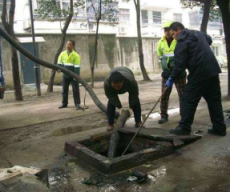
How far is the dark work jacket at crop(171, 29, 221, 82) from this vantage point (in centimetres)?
374

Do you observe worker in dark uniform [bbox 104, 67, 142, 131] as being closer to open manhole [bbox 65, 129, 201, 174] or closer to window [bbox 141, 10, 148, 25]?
open manhole [bbox 65, 129, 201, 174]

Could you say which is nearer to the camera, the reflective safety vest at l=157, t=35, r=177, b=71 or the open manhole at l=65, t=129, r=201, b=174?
the open manhole at l=65, t=129, r=201, b=174

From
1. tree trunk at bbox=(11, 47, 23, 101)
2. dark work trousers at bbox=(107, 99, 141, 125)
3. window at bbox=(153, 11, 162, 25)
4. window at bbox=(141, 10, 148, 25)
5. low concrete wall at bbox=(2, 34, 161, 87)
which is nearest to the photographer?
dark work trousers at bbox=(107, 99, 141, 125)

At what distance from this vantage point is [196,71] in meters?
3.76

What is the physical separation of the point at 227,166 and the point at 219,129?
1.15 meters

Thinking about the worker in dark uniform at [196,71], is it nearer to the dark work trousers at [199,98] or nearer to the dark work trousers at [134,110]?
the dark work trousers at [199,98]

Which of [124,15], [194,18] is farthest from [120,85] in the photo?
[194,18]

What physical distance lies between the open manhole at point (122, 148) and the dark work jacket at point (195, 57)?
0.91 m

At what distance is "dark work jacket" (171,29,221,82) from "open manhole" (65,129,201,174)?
0.91m

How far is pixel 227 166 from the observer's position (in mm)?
2979

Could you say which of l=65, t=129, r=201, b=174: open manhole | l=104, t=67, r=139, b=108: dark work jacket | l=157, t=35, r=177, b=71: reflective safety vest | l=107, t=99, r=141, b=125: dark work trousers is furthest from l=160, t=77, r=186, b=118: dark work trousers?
l=65, t=129, r=201, b=174: open manhole

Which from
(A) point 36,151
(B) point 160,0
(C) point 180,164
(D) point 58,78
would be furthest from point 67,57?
(B) point 160,0

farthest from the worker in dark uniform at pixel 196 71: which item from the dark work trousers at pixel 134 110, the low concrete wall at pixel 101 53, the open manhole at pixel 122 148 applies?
the low concrete wall at pixel 101 53

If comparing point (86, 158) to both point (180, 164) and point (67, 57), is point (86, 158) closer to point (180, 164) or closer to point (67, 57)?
point (180, 164)
